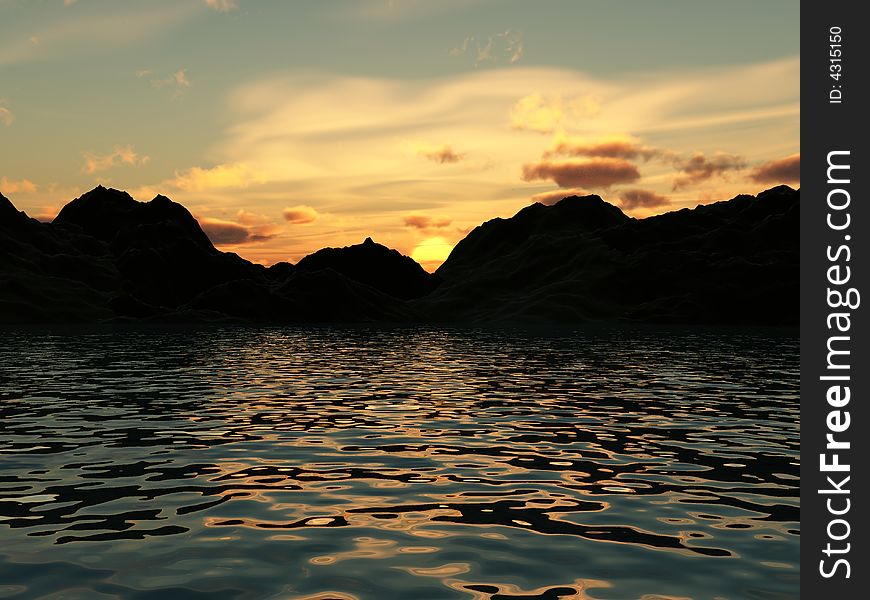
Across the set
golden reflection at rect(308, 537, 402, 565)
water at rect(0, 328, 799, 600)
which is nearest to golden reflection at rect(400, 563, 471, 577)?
water at rect(0, 328, 799, 600)

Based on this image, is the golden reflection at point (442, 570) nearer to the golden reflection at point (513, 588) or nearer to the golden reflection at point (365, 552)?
the golden reflection at point (513, 588)

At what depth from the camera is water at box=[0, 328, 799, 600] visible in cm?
1326

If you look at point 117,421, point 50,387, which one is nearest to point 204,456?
point 117,421

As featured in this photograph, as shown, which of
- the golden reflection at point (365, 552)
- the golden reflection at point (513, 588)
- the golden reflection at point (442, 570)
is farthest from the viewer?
the golden reflection at point (365, 552)

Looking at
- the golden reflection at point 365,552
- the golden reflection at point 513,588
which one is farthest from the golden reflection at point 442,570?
the golden reflection at point 365,552

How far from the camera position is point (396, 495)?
1936cm

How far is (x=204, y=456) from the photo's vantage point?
24.5 m

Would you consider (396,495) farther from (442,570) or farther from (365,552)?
(442,570)

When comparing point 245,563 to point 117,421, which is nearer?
point 245,563

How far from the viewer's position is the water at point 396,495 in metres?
13.3

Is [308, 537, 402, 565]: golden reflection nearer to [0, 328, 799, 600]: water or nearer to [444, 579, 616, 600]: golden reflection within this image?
[0, 328, 799, 600]: water

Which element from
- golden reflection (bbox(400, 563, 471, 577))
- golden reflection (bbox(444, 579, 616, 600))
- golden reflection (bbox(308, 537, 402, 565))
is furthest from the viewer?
golden reflection (bbox(308, 537, 402, 565))
